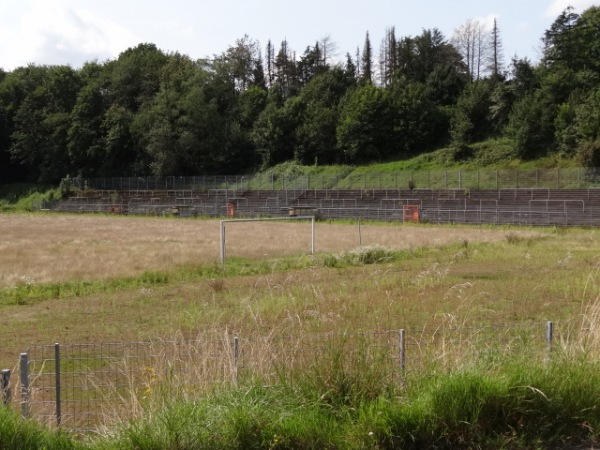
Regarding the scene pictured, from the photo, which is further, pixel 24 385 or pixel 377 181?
pixel 377 181

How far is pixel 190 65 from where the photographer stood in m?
105

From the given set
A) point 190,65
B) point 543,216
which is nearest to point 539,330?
point 543,216

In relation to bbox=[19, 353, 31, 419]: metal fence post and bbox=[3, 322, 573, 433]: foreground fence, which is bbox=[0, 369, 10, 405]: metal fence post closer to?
bbox=[3, 322, 573, 433]: foreground fence

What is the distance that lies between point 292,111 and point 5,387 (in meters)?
90.7

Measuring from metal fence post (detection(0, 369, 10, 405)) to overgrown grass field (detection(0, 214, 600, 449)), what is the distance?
2.41 feet

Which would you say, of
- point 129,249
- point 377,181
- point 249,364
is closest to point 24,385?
point 249,364

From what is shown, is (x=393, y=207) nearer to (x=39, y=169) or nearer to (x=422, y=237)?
(x=422, y=237)

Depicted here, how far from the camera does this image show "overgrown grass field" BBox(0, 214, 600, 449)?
5.70 meters

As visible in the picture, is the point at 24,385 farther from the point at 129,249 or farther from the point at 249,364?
the point at 129,249

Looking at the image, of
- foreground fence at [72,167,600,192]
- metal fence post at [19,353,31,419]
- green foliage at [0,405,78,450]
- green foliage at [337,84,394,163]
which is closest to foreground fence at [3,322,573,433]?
metal fence post at [19,353,31,419]

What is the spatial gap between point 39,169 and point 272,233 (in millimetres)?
72069

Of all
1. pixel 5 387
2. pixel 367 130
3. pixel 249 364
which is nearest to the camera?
pixel 5 387

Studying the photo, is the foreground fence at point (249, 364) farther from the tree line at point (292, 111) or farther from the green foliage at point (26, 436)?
the tree line at point (292, 111)

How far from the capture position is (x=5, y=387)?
21.1 feet
